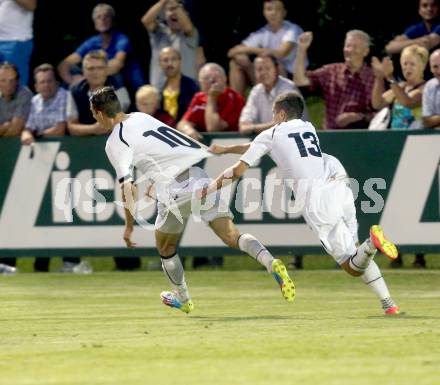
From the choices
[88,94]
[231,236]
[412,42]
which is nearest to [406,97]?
[412,42]

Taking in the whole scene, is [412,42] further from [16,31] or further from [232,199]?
[16,31]

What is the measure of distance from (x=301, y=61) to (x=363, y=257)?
21.2 ft

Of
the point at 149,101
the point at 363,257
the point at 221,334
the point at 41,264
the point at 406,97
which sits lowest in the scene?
the point at 41,264

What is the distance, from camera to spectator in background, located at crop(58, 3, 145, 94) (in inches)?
761

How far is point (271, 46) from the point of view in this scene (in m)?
18.8

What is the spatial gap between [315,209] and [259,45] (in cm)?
695

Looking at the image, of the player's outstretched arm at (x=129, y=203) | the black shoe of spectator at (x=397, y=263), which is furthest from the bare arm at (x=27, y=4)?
the player's outstretched arm at (x=129, y=203)

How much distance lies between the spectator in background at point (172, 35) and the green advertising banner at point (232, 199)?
60.8 inches

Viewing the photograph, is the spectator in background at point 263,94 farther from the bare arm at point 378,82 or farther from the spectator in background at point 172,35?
the spectator in background at point 172,35

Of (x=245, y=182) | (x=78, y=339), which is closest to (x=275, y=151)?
(x=78, y=339)

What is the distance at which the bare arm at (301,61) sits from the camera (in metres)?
18.0

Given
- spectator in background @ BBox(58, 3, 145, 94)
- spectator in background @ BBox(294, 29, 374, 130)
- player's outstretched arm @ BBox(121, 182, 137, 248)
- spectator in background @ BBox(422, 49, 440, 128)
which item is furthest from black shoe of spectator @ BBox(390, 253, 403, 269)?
player's outstretched arm @ BBox(121, 182, 137, 248)

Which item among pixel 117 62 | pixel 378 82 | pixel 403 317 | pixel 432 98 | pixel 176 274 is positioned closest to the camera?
pixel 403 317

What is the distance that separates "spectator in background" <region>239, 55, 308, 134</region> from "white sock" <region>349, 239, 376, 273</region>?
17.9 feet
